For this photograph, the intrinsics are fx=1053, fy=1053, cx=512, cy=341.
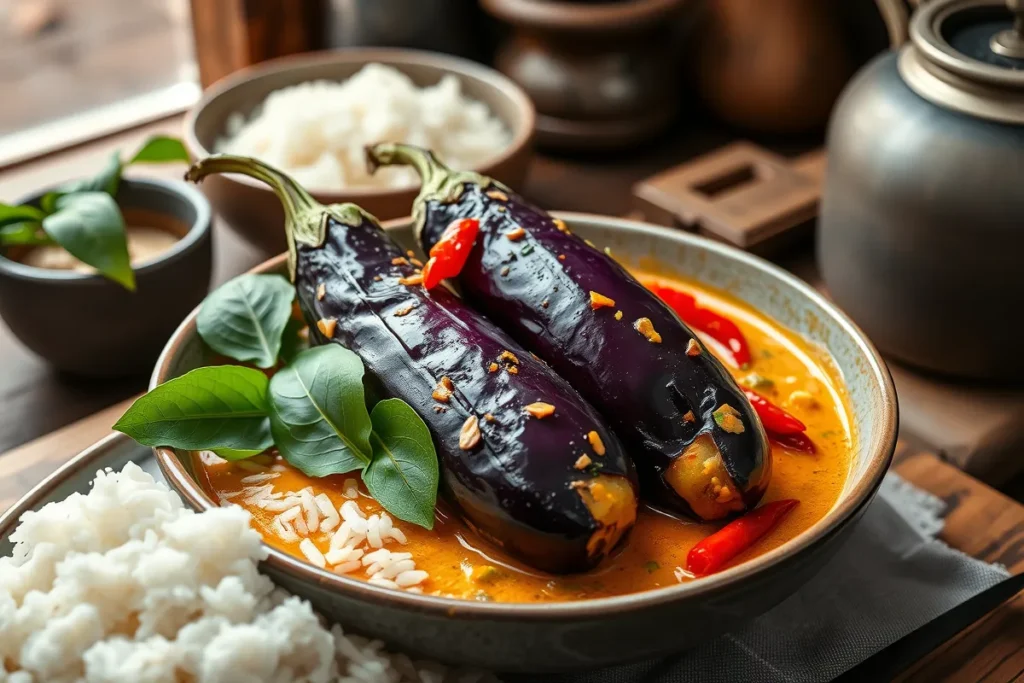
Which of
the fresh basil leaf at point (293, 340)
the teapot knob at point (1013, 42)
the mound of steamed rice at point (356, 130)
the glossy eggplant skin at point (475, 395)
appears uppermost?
the teapot knob at point (1013, 42)

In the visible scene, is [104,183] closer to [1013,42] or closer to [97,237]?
[97,237]

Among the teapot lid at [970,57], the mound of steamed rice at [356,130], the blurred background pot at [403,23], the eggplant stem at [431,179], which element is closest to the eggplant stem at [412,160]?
the eggplant stem at [431,179]

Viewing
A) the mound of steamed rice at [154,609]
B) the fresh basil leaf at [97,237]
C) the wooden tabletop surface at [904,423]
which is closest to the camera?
the mound of steamed rice at [154,609]

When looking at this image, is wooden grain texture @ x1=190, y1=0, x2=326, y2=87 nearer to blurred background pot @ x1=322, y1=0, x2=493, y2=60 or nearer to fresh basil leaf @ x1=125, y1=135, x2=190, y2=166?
blurred background pot @ x1=322, y1=0, x2=493, y2=60

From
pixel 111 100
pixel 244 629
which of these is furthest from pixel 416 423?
pixel 111 100

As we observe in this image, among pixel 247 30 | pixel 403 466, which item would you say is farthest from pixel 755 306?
pixel 247 30

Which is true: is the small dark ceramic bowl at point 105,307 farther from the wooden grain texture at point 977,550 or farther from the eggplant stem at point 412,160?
the wooden grain texture at point 977,550

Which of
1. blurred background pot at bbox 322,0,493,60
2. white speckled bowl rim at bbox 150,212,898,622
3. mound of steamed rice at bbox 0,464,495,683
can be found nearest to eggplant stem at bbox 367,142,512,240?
white speckled bowl rim at bbox 150,212,898,622
